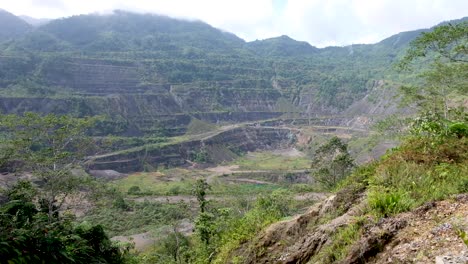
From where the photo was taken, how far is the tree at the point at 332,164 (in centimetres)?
3216

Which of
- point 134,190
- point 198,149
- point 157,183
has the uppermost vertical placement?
point 198,149

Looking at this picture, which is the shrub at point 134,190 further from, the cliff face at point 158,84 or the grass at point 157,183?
the cliff face at point 158,84

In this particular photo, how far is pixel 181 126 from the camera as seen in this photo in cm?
10738

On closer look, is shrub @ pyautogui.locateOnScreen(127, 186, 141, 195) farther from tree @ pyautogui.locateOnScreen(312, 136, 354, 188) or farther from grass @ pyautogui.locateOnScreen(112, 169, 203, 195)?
tree @ pyautogui.locateOnScreen(312, 136, 354, 188)

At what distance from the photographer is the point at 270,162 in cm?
8944

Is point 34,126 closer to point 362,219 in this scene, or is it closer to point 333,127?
point 362,219

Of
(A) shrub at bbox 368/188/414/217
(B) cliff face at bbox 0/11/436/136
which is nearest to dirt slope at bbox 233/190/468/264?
(A) shrub at bbox 368/188/414/217

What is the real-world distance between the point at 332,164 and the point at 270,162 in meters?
56.3

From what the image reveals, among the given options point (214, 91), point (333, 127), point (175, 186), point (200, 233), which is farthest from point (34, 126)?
point (214, 91)

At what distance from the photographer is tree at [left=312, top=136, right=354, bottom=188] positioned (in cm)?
3216

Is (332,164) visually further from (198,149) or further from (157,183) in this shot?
(198,149)

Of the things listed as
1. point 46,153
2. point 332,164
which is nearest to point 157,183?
point 332,164

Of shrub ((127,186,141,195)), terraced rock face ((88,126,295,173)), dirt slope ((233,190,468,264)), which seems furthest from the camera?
terraced rock face ((88,126,295,173))

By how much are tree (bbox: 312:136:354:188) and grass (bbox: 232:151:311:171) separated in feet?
141
